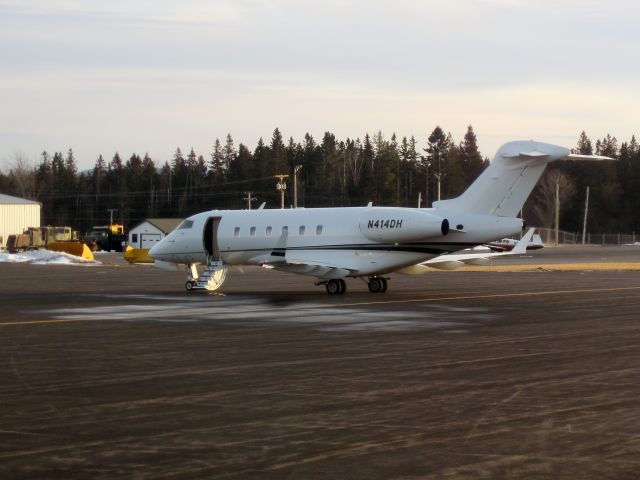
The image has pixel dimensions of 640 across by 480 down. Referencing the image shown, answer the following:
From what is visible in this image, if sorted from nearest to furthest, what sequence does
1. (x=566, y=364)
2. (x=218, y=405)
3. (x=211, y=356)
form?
(x=218, y=405), (x=566, y=364), (x=211, y=356)

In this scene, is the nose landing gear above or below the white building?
below

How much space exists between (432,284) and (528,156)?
916 centimetres

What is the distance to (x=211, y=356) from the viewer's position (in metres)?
16.5

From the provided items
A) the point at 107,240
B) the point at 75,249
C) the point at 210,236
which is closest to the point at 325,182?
the point at 107,240

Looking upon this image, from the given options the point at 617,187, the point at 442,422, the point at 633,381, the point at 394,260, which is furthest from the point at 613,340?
the point at 617,187

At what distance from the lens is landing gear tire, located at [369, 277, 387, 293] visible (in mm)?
33344

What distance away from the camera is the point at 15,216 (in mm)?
90438

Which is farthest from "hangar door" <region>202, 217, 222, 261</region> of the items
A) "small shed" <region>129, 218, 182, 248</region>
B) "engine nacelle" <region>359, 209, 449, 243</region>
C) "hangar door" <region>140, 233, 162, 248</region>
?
"small shed" <region>129, 218, 182, 248</region>

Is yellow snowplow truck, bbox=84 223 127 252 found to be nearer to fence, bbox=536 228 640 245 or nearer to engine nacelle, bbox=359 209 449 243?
fence, bbox=536 228 640 245

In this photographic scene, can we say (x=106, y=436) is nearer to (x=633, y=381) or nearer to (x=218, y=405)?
(x=218, y=405)

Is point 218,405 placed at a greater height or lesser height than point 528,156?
lesser

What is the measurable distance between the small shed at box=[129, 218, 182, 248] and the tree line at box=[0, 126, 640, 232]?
13.2 metres

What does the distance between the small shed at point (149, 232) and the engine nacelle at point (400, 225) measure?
8799 centimetres

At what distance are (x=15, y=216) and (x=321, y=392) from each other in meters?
82.1
